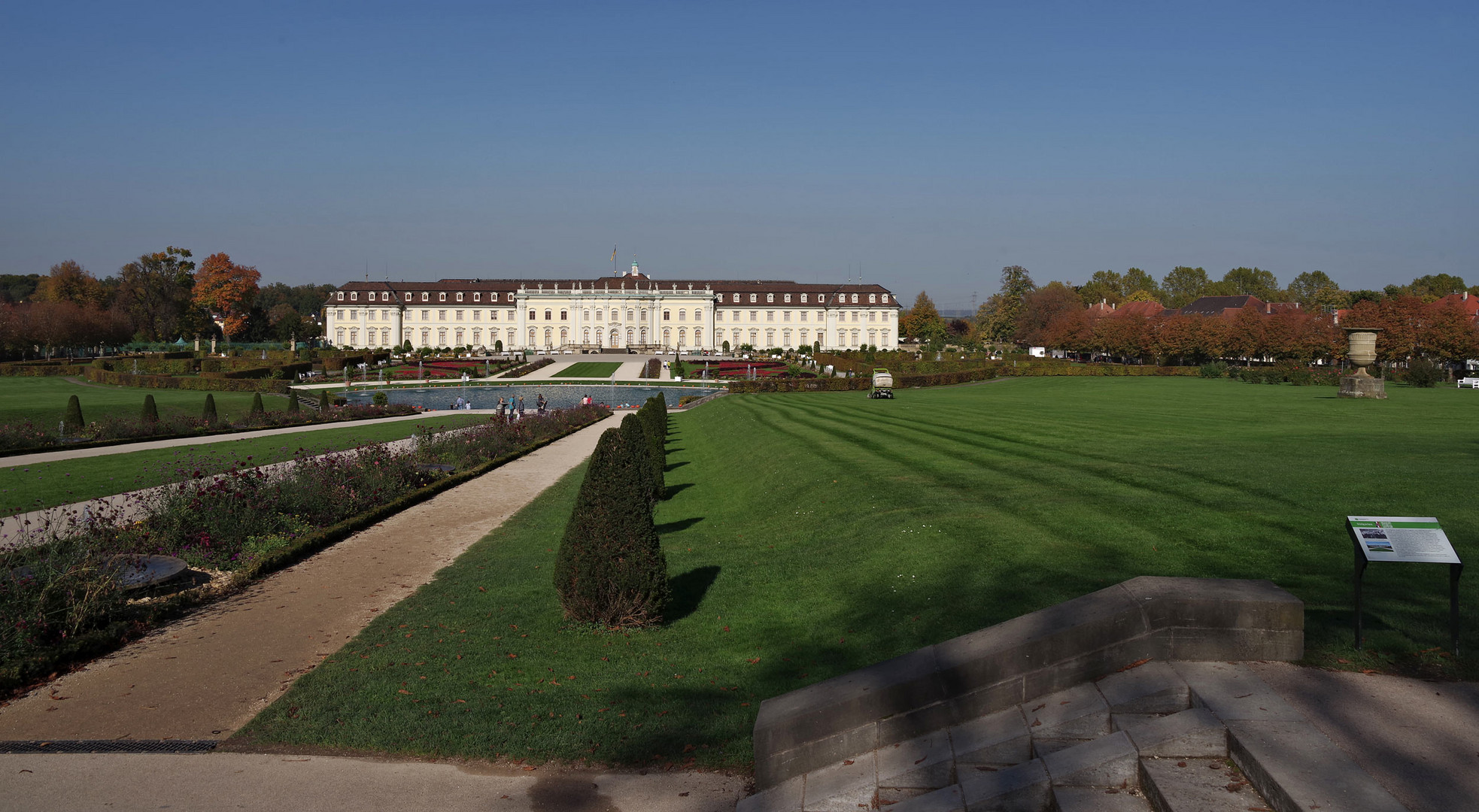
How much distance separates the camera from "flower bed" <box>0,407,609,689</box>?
7.32 m

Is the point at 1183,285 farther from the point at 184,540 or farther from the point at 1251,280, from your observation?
the point at 184,540

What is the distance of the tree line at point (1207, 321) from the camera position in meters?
56.3

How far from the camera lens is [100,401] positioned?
35.6 m

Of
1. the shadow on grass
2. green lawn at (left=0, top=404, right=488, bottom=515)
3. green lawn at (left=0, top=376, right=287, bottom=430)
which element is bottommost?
green lawn at (left=0, top=404, right=488, bottom=515)

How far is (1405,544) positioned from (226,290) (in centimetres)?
10659

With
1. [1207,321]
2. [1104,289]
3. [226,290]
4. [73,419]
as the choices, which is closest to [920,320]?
[1104,289]

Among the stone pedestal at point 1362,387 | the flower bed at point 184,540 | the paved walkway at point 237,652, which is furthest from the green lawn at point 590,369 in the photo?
the paved walkway at point 237,652

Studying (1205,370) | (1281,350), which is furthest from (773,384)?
(1281,350)

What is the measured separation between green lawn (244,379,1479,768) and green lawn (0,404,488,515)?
6.48 meters

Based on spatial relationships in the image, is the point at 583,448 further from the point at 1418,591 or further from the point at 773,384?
the point at 773,384

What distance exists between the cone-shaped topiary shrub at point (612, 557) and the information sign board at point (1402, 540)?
190 inches

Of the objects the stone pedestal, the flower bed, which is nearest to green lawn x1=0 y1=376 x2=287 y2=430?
the flower bed

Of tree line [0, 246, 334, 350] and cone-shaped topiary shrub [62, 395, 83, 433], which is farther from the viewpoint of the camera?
tree line [0, 246, 334, 350]

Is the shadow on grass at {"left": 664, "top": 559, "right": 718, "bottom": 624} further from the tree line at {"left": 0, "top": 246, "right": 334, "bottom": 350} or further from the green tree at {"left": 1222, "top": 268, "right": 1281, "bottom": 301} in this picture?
the green tree at {"left": 1222, "top": 268, "right": 1281, "bottom": 301}
